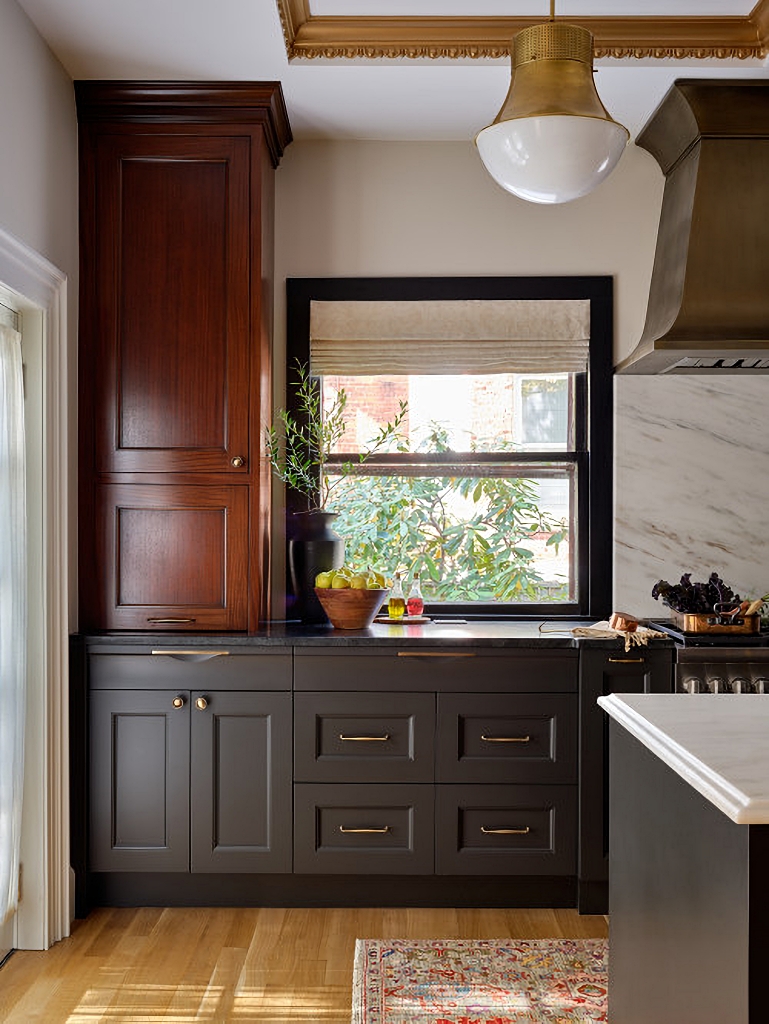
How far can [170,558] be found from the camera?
3.48 meters

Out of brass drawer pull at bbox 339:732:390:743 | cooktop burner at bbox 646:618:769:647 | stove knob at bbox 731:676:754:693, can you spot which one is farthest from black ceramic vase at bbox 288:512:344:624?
stove knob at bbox 731:676:754:693

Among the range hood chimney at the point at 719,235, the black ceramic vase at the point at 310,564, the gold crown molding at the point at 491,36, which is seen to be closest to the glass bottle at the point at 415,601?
the black ceramic vase at the point at 310,564

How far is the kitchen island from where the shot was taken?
1347 mm

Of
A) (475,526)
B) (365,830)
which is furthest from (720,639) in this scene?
(365,830)

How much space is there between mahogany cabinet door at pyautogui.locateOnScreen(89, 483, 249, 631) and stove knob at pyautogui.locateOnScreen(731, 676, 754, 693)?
1.63m

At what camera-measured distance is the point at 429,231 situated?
3955 mm

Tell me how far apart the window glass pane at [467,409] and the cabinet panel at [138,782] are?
4.22 ft

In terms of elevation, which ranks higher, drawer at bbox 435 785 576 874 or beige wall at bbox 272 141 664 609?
beige wall at bbox 272 141 664 609

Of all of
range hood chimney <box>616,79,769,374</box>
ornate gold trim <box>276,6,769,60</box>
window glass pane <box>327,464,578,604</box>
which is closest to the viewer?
ornate gold trim <box>276,6,769,60</box>

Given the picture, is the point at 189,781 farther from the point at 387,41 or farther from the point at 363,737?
the point at 387,41

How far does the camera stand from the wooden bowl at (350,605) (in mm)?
3527

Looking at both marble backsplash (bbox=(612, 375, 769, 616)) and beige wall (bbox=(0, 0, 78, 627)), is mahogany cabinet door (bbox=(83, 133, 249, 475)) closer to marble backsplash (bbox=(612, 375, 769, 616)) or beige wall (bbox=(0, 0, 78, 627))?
beige wall (bbox=(0, 0, 78, 627))

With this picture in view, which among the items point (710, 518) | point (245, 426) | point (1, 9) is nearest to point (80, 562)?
point (245, 426)

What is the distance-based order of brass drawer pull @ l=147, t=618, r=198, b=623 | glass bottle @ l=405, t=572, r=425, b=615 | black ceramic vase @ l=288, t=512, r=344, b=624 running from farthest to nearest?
glass bottle @ l=405, t=572, r=425, b=615 → black ceramic vase @ l=288, t=512, r=344, b=624 → brass drawer pull @ l=147, t=618, r=198, b=623
